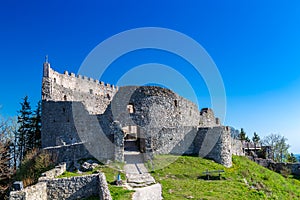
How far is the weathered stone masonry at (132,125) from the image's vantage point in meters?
21.2

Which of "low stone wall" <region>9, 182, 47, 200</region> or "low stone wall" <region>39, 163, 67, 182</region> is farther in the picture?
"low stone wall" <region>39, 163, 67, 182</region>

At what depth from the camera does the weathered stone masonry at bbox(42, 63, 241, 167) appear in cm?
2120

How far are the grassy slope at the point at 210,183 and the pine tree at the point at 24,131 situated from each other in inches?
840

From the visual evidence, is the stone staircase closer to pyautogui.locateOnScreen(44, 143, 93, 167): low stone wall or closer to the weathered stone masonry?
the weathered stone masonry

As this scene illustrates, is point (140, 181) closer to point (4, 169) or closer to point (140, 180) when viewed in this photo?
point (140, 180)

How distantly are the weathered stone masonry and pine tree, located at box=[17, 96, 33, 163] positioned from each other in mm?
7242

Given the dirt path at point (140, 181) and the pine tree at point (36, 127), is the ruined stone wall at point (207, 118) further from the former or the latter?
the pine tree at point (36, 127)

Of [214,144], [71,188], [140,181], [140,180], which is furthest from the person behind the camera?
[214,144]

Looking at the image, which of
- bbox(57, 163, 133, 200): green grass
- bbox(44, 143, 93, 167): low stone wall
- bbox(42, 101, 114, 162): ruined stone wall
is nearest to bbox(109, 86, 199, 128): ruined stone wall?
bbox(42, 101, 114, 162): ruined stone wall

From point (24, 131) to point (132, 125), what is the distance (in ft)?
62.0

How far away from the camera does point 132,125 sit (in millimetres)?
24594

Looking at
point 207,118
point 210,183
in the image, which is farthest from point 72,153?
point 207,118

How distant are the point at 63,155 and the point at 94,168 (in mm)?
3755

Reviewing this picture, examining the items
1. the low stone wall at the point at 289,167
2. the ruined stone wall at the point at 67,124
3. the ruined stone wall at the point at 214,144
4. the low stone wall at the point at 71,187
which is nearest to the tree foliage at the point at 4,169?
the ruined stone wall at the point at 67,124
